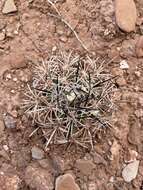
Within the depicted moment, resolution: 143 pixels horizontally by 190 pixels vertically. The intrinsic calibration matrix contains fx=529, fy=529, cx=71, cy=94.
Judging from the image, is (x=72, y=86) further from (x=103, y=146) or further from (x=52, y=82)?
(x=103, y=146)

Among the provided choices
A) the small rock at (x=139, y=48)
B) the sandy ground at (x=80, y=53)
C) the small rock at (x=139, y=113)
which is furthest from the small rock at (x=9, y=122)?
the small rock at (x=139, y=48)

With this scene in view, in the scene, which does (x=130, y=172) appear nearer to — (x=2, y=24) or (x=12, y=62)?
(x=12, y=62)

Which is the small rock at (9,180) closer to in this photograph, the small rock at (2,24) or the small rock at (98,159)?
the small rock at (98,159)

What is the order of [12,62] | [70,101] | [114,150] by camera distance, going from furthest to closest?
[12,62]
[114,150]
[70,101]

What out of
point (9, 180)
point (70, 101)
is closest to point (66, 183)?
point (9, 180)

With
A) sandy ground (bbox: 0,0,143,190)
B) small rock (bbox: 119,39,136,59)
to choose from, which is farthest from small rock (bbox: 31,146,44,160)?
small rock (bbox: 119,39,136,59)

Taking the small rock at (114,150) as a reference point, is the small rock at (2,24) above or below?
above

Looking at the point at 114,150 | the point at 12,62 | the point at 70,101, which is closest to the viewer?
the point at 70,101
